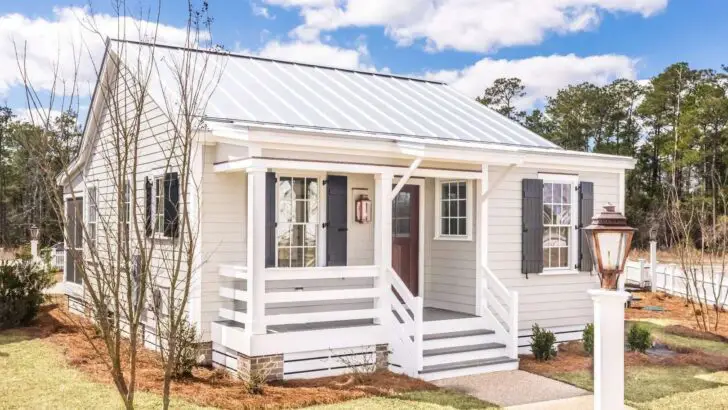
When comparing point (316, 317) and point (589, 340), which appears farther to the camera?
point (589, 340)

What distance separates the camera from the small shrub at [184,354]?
29.0ft

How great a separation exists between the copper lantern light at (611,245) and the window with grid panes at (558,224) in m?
7.03

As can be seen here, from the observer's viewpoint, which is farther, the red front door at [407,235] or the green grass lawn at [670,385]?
the red front door at [407,235]

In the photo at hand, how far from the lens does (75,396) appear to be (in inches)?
323

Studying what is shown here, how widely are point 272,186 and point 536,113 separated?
42.1 m

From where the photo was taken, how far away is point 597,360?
5.28m

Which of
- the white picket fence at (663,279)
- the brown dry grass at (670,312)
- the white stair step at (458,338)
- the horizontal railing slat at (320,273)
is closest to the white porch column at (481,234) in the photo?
the white stair step at (458,338)

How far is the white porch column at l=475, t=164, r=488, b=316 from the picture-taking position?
435 inches

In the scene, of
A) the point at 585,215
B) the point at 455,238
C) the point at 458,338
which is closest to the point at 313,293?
the point at 458,338

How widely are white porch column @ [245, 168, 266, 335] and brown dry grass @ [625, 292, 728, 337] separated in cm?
997

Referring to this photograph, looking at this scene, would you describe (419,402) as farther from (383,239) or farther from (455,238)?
(455,238)

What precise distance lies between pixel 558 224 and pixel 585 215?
532 millimetres

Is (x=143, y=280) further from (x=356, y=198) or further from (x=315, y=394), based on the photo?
(x=356, y=198)

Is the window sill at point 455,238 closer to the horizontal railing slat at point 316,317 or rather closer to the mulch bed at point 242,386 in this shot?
the horizontal railing slat at point 316,317
